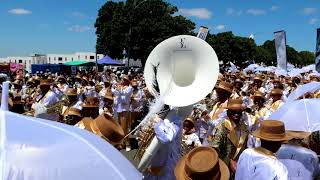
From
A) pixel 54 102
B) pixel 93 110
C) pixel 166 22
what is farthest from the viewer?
pixel 166 22

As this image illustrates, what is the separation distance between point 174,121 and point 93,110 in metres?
1.68

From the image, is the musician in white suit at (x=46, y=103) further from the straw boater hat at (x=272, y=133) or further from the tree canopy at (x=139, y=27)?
the tree canopy at (x=139, y=27)

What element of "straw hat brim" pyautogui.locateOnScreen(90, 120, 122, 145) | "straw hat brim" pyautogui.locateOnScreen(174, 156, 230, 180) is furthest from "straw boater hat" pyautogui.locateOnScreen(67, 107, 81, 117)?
"straw hat brim" pyautogui.locateOnScreen(174, 156, 230, 180)

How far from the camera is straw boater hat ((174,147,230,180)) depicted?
322 centimetres

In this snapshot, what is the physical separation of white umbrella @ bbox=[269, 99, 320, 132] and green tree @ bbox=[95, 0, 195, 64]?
48.3 metres

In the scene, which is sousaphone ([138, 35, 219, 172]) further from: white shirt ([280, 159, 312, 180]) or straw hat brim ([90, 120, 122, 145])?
white shirt ([280, 159, 312, 180])

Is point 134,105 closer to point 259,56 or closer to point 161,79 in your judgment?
point 161,79

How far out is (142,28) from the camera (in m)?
54.5

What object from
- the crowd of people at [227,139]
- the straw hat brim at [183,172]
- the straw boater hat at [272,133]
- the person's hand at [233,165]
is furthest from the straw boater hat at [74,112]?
the straw boater hat at [272,133]

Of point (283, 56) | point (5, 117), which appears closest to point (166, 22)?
point (283, 56)

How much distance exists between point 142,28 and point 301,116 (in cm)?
5040

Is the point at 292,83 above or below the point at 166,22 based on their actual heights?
below

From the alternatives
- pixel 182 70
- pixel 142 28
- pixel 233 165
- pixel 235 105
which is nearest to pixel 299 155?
pixel 233 165

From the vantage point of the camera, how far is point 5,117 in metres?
1.94
